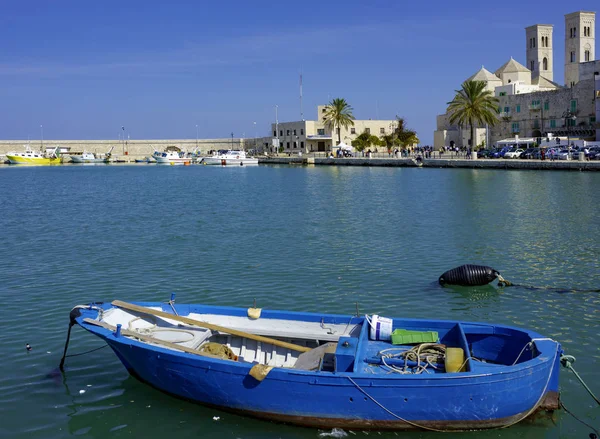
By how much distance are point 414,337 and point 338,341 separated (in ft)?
3.83

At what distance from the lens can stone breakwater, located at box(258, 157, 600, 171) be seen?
183 feet

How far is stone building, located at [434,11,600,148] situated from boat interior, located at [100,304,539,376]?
201 ft

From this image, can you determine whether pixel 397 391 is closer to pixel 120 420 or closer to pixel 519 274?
pixel 120 420

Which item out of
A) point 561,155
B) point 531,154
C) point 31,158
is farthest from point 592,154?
point 31,158

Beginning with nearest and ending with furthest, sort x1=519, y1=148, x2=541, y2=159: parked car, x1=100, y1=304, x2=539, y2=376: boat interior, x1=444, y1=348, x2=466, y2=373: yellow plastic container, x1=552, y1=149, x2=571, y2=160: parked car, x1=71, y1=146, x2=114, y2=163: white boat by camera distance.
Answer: x1=444, y1=348, x2=466, y2=373: yellow plastic container
x1=100, y1=304, x2=539, y2=376: boat interior
x1=552, y1=149, x2=571, y2=160: parked car
x1=519, y1=148, x2=541, y2=159: parked car
x1=71, y1=146, x2=114, y2=163: white boat

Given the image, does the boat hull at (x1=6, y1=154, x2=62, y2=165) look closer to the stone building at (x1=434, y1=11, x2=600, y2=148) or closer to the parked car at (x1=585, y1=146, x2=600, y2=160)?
the stone building at (x1=434, y1=11, x2=600, y2=148)

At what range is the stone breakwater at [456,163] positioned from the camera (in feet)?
183

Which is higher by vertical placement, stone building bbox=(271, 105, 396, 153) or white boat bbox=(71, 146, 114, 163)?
stone building bbox=(271, 105, 396, 153)

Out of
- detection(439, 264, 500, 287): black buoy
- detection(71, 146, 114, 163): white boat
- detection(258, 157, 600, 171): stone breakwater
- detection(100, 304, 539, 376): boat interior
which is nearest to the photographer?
detection(100, 304, 539, 376): boat interior

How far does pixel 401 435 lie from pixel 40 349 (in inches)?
275

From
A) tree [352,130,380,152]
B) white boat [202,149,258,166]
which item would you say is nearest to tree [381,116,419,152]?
tree [352,130,380,152]

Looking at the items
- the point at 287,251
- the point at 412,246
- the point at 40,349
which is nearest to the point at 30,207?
the point at 287,251

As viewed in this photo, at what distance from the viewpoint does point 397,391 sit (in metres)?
7.97

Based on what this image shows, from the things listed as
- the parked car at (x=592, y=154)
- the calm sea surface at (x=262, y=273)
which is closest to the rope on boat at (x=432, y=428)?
the calm sea surface at (x=262, y=273)
